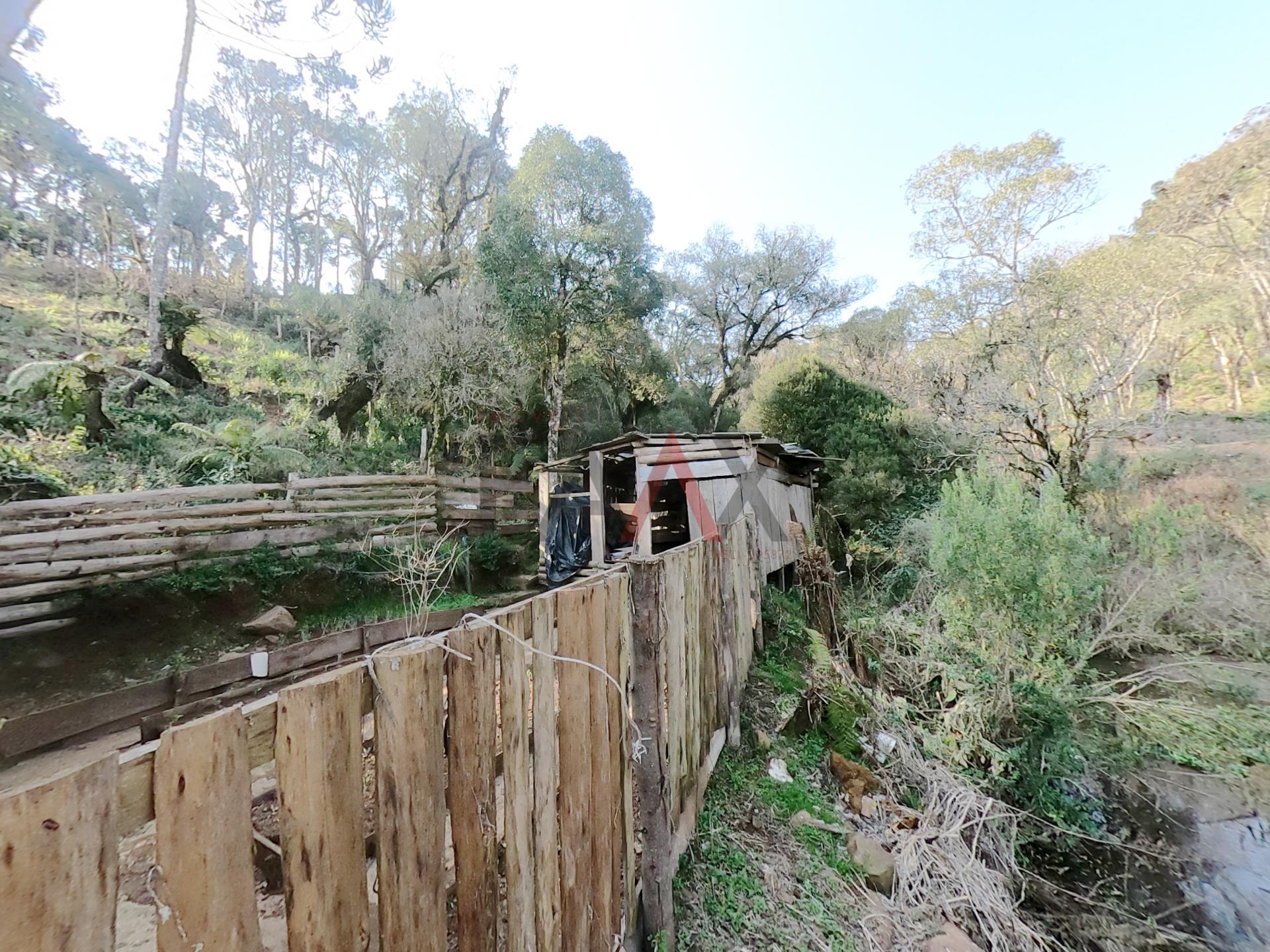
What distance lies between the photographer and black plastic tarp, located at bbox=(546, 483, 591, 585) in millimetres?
9172

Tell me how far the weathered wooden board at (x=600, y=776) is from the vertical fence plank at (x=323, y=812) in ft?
2.71

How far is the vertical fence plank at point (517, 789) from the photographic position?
4.41 ft

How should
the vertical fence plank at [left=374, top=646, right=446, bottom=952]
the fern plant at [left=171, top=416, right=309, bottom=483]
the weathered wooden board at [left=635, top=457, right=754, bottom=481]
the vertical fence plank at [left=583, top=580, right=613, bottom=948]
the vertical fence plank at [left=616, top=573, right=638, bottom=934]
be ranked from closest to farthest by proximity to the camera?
1. the vertical fence plank at [left=374, top=646, right=446, bottom=952]
2. the vertical fence plank at [left=583, top=580, right=613, bottom=948]
3. the vertical fence plank at [left=616, top=573, right=638, bottom=934]
4. the weathered wooden board at [left=635, top=457, right=754, bottom=481]
5. the fern plant at [left=171, top=416, right=309, bottom=483]

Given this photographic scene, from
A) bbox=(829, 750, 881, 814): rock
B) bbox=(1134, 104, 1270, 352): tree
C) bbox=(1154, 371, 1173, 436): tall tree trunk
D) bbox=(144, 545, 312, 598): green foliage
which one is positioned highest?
bbox=(1134, 104, 1270, 352): tree

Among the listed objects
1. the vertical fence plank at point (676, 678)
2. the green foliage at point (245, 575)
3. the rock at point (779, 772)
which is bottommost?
the rock at point (779, 772)

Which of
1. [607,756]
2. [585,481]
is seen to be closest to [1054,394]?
[585,481]

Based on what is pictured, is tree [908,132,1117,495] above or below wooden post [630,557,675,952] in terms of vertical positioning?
above

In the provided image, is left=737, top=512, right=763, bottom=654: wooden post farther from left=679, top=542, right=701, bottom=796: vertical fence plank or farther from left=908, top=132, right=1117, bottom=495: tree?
left=908, top=132, right=1117, bottom=495: tree

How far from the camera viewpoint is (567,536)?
31.3 feet

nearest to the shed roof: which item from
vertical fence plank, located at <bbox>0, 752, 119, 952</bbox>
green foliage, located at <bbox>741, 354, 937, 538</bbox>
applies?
green foliage, located at <bbox>741, 354, 937, 538</bbox>

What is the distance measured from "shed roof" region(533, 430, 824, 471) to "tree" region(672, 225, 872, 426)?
863cm

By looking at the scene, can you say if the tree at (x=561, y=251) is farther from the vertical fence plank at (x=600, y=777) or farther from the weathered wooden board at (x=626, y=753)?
the vertical fence plank at (x=600, y=777)

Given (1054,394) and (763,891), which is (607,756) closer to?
(763,891)

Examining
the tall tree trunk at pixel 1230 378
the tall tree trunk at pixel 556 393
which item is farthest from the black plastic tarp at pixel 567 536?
the tall tree trunk at pixel 1230 378
